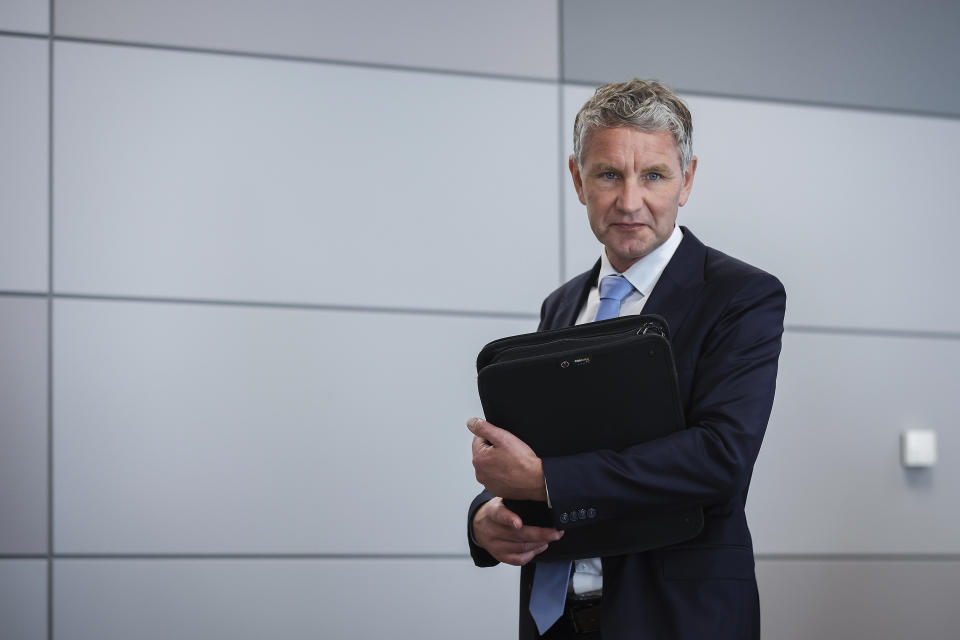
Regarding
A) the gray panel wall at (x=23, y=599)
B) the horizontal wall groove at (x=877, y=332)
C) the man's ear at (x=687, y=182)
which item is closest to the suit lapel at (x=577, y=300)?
the man's ear at (x=687, y=182)

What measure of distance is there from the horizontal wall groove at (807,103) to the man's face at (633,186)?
4.57ft

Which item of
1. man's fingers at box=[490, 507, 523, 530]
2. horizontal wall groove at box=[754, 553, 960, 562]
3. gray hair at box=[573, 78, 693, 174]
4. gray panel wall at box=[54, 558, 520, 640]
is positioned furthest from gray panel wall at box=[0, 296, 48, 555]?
horizontal wall groove at box=[754, 553, 960, 562]

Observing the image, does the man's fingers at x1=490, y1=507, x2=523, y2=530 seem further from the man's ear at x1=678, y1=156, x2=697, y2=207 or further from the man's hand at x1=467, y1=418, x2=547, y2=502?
the man's ear at x1=678, y1=156, x2=697, y2=207

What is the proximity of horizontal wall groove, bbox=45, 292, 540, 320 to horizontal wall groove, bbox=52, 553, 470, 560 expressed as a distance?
25.7 inches

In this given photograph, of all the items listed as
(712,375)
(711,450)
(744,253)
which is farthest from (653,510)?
(744,253)

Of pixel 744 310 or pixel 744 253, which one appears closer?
pixel 744 310

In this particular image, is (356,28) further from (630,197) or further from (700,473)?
(700,473)

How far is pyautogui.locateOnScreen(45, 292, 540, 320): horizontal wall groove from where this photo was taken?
2.44 m

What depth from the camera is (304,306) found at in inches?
101

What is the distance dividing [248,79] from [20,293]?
823 mm

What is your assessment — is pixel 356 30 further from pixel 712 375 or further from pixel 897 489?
pixel 897 489

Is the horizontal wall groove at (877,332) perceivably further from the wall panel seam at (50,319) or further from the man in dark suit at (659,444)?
the wall panel seam at (50,319)

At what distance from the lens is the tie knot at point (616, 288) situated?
150 centimetres

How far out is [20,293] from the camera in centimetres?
240
